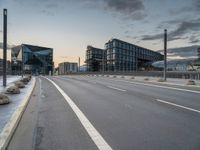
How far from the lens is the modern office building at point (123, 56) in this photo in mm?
100750

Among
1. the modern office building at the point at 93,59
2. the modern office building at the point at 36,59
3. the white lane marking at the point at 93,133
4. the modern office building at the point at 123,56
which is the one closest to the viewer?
the white lane marking at the point at 93,133

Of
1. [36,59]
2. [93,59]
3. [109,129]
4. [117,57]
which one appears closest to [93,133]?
[109,129]

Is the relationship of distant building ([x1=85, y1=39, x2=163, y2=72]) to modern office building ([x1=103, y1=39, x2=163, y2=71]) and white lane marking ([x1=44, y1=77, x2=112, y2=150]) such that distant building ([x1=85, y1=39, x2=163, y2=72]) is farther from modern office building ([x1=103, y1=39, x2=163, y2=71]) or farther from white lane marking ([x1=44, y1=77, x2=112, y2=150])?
white lane marking ([x1=44, y1=77, x2=112, y2=150])

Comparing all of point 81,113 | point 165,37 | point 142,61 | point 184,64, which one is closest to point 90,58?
point 142,61

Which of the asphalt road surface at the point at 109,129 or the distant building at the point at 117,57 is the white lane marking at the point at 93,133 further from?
the distant building at the point at 117,57

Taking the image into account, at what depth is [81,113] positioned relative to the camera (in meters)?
8.79

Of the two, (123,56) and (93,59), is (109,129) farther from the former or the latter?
(93,59)

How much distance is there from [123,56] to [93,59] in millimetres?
13006

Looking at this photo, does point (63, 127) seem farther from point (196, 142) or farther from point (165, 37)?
point (165, 37)

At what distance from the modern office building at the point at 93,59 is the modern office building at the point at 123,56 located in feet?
15.5

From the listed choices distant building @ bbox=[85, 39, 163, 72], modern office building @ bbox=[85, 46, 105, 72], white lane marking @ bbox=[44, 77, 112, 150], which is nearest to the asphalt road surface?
white lane marking @ bbox=[44, 77, 112, 150]

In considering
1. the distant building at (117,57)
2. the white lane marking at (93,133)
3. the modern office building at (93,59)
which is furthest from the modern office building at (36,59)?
the white lane marking at (93,133)

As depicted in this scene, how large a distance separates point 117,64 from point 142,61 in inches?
893

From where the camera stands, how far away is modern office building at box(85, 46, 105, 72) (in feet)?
349
